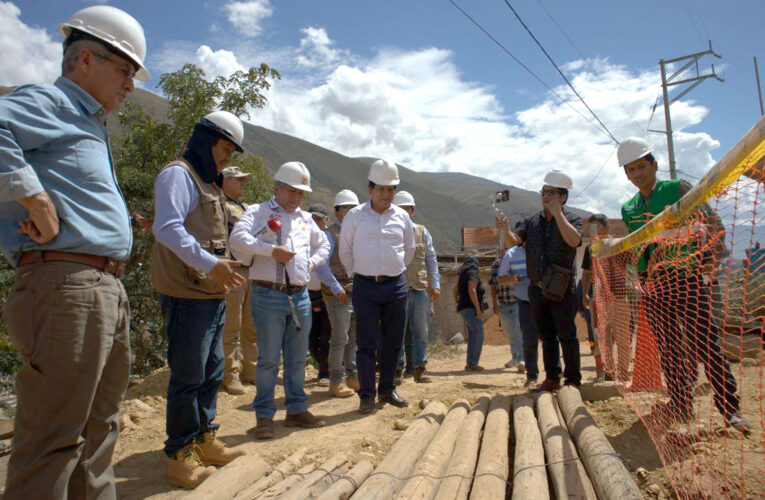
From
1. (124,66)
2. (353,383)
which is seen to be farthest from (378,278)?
(124,66)

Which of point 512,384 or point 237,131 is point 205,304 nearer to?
point 237,131

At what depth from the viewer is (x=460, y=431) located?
350cm

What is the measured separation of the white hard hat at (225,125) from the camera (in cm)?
319

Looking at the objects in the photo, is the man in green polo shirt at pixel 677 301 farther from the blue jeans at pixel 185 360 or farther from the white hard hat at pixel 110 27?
the white hard hat at pixel 110 27

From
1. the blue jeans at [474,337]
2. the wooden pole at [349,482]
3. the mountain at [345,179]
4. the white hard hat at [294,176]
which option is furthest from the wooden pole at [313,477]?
the mountain at [345,179]

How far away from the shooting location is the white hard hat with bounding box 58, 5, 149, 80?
2.21 meters

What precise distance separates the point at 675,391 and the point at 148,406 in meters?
4.45

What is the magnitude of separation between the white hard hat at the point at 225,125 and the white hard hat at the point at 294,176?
737 millimetres

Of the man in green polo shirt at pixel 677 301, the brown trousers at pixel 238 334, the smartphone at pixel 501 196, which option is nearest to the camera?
the man in green polo shirt at pixel 677 301

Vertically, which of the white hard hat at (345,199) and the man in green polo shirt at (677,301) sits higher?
the white hard hat at (345,199)

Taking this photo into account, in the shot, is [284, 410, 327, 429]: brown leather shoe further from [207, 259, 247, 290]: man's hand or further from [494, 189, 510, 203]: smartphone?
[494, 189, 510, 203]: smartphone

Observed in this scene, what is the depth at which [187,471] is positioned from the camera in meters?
2.95

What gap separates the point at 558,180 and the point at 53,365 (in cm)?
402

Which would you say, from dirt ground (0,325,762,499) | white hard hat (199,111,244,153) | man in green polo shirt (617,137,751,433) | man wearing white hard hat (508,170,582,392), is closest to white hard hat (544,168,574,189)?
man wearing white hard hat (508,170,582,392)
